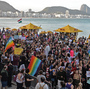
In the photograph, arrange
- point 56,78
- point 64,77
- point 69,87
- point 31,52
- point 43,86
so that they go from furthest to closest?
point 31,52
point 56,78
point 64,77
point 69,87
point 43,86

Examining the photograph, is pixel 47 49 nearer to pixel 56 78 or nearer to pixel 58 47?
pixel 58 47

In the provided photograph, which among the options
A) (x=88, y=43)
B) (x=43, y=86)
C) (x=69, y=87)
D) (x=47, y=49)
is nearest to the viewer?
(x=43, y=86)

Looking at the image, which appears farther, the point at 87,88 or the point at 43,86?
the point at 87,88

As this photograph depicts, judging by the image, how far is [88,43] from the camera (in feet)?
61.8

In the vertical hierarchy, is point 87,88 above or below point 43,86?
below

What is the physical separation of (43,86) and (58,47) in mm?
8529

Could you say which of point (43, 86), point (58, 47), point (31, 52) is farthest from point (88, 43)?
point (43, 86)

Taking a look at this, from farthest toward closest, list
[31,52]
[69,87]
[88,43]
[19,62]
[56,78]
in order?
[88,43] < [31,52] < [19,62] < [56,78] < [69,87]

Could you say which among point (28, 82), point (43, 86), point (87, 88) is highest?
point (43, 86)

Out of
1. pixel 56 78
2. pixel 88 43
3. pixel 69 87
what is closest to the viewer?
pixel 69 87

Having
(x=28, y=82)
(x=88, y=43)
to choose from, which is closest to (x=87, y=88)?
(x=28, y=82)

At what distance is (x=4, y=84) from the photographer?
8.91 meters

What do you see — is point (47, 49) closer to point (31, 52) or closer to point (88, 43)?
point (31, 52)

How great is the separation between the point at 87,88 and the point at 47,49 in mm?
6046
